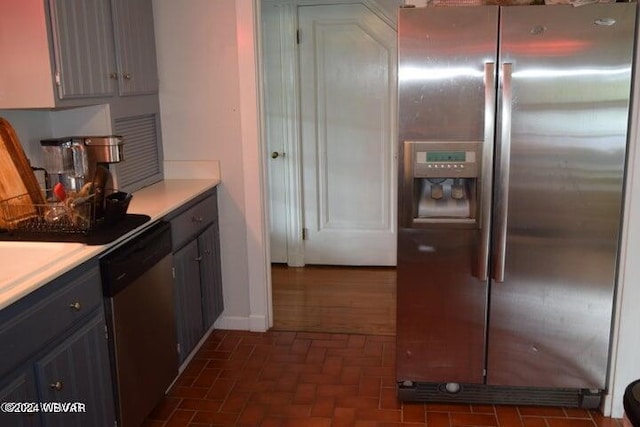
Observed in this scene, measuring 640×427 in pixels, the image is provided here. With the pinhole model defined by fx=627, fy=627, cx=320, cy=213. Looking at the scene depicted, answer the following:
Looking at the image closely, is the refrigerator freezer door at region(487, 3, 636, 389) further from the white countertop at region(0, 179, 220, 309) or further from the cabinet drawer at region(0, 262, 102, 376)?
the cabinet drawer at region(0, 262, 102, 376)

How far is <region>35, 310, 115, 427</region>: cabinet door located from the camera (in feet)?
6.27

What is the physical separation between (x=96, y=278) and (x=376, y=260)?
2920mm

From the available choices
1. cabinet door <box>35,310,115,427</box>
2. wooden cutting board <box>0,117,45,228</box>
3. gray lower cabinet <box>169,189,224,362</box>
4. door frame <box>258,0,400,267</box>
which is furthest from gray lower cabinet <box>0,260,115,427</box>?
door frame <box>258,0,400,267</box>

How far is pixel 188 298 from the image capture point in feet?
10.4

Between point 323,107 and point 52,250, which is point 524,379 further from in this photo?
point 323,107

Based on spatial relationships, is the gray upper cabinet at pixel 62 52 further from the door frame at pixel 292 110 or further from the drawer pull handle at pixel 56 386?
the door frame at pixel 292 110

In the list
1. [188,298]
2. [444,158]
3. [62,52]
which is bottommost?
[188,298]

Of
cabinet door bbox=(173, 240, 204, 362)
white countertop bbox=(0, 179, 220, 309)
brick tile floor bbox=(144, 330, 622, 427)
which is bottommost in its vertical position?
brick tile floor bbox=(144, 330, 622, 427)

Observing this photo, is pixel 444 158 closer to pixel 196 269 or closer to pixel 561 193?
pixel 561 193

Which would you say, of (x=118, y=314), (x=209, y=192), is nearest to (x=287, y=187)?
(x=209, y=192)

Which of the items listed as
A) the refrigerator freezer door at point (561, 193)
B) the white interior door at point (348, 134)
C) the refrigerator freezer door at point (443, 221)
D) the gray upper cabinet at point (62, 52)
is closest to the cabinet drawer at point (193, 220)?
the gray upper cabinet at point (62, 52)

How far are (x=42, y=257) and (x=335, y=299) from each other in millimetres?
2452

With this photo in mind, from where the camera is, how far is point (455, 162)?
263 centimetres

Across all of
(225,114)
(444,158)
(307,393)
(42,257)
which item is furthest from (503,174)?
(42,257)
